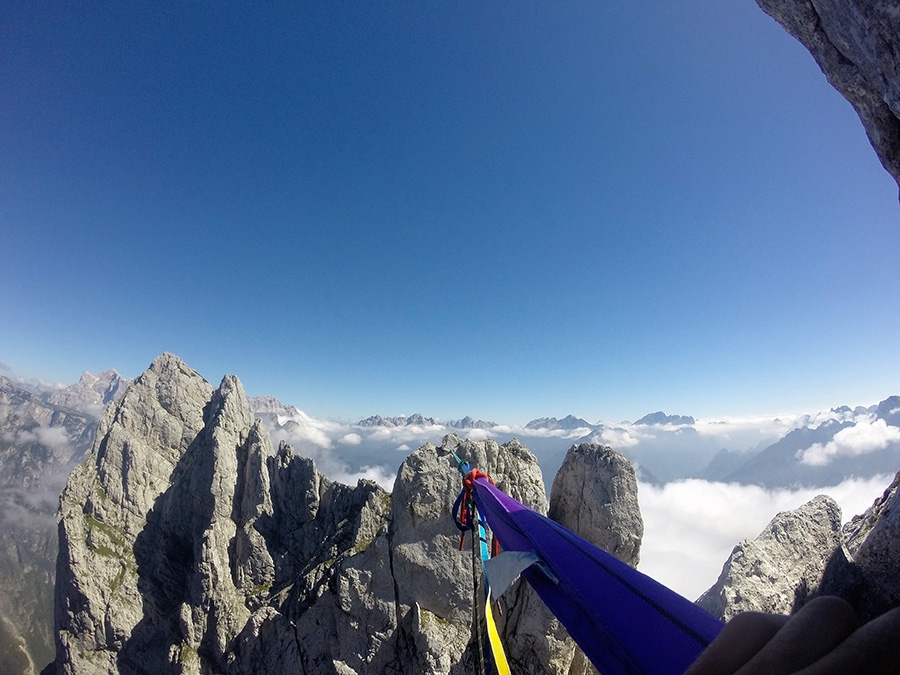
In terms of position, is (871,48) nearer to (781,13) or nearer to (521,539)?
(781,13)

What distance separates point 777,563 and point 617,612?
85.8 feet

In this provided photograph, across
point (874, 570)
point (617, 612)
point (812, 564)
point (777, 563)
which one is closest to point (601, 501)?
point (777, 563)

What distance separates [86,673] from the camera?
54.8 metres

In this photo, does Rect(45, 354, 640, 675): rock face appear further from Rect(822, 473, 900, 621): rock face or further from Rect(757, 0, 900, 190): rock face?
Rect(757, 0, 900, 190): rock face

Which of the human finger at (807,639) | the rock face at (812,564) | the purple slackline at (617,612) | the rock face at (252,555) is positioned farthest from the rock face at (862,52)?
the rock face at (252,555)

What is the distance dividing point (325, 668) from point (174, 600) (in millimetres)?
41391

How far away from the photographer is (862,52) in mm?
5203

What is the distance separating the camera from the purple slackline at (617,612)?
4211mm

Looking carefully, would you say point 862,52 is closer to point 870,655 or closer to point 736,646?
point 870,655

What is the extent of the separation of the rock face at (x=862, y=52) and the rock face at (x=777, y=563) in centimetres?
2217

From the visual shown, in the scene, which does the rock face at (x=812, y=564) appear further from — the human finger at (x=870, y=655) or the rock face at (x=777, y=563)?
the human finger at (x=870, y=655)

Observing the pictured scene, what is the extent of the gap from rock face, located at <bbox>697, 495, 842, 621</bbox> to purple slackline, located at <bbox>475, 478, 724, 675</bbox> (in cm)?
1942

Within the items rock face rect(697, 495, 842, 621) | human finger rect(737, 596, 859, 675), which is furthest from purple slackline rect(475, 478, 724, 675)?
rock face rect(697, 495, 842, 621)

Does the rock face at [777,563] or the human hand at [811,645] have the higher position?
the human hand at [811,645]
